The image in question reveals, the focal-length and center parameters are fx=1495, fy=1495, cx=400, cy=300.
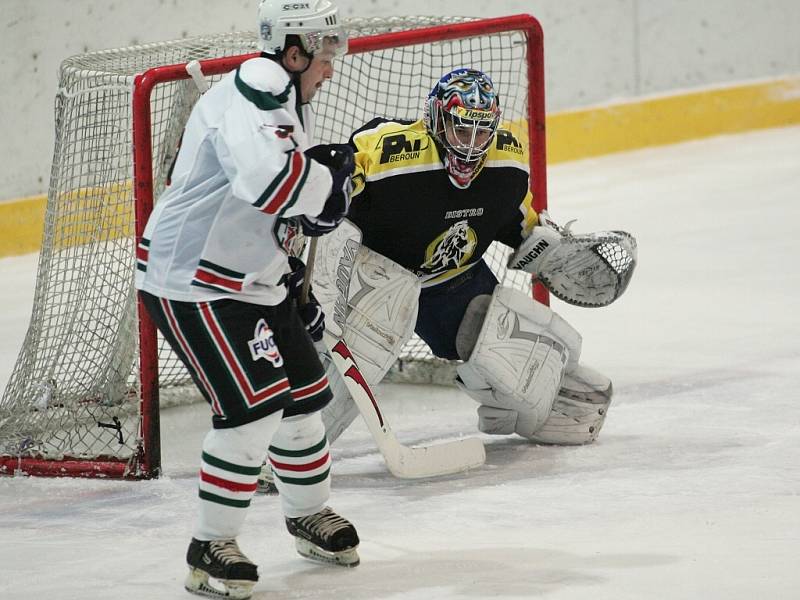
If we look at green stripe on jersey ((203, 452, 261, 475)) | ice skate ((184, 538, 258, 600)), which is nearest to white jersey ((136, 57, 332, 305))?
green stripe on jersey ((203, 452, 261, 475))

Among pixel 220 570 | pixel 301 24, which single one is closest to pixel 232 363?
Result: pixel 220 570

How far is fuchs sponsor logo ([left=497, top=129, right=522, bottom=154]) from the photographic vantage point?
3.57 meters

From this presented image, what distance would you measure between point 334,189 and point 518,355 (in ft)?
3.90

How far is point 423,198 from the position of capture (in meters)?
3.50

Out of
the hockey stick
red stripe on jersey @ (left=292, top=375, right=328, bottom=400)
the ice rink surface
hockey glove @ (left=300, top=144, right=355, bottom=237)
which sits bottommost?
the ice rink surface

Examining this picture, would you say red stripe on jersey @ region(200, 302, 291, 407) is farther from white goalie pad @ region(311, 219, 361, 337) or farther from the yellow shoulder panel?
the yellow shoulder panel

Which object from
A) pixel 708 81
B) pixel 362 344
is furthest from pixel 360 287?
pixel 708 81

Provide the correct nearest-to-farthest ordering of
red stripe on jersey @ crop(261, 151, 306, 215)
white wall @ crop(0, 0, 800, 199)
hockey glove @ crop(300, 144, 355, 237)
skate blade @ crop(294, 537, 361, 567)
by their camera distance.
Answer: red stripe on jersey @ crop(261, 151, 306, 215), hockey glove @ crop(300, 144, 355, 237), skate blade @ crop(294, 537, 361, 567), white wall @ crop(0, 0, 800, 199)

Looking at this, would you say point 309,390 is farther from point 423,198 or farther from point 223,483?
point 423,198

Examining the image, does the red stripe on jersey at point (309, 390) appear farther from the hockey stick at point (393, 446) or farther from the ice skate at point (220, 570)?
the hockey stick at point (393, 446)

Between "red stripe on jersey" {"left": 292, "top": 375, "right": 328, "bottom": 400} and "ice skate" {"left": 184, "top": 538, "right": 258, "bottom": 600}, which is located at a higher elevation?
"red stripe on jersey" {"left": 292, "top": 375, "right": 328, "bottom": 400}

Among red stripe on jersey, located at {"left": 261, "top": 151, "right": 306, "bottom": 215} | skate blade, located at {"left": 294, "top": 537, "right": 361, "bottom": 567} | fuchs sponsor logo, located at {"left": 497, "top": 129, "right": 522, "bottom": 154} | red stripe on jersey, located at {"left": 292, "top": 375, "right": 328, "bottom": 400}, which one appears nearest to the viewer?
red stripe on jersey, located at {"left": 261, "top": 151, "right": 306, "bottom": 215}

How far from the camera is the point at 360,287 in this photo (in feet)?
11.6

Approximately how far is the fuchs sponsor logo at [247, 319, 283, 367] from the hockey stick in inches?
29.2
